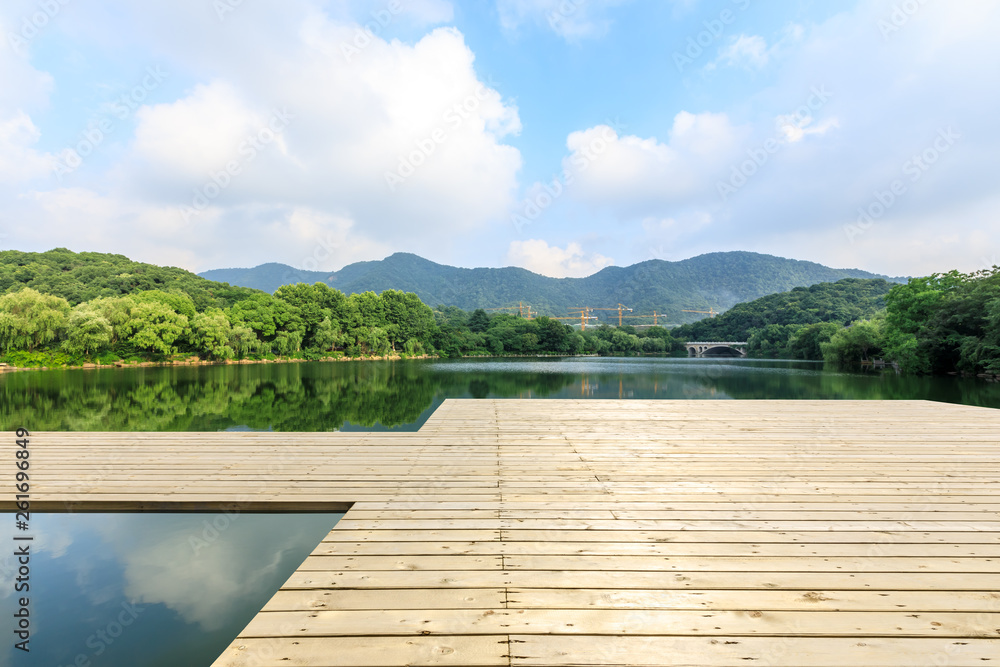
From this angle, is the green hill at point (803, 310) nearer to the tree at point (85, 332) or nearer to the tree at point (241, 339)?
the tree at point (241, 339)

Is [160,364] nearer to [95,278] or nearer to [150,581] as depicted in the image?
[95,278]

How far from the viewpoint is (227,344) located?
2803 cm

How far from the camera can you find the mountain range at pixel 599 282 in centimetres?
10012

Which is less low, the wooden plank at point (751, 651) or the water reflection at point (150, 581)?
the wooden plank at point (751, 651)

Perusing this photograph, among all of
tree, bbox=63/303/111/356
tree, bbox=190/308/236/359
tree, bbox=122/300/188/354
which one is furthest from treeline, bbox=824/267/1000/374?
tree, bbox=63/303/111/356

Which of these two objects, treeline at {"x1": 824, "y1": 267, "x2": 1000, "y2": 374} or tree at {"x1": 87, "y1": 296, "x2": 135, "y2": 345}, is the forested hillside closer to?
tree at {"x1": 87, "y1": 296, "x2": 135, "y2": 345}

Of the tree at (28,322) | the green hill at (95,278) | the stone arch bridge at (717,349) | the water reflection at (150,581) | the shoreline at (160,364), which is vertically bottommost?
the water reflection at (150,581)

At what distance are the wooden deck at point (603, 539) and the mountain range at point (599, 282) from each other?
301 feet

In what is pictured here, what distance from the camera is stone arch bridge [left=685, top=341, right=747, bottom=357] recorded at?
58312 mm

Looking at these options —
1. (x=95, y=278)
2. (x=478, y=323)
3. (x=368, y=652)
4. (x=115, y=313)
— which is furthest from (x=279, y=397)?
(x=478, y=323)

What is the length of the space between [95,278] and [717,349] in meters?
68.3

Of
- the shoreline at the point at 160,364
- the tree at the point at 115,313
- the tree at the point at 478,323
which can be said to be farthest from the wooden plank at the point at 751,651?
the tree at the point at 478,323

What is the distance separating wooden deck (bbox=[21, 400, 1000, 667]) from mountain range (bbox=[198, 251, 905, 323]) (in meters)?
91.8

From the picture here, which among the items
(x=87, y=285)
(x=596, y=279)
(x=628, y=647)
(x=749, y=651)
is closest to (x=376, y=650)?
(x=628, y=647)
